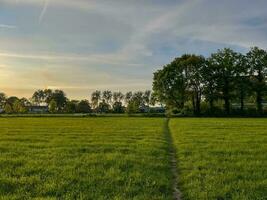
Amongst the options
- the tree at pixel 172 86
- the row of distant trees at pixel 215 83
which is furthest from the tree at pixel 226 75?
the tree at pixel 172 86

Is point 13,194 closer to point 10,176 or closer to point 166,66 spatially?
point 10,176

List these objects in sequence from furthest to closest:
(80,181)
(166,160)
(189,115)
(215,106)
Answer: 1. (215,106)
2. (189,115)
3. (166,160)
4. (80,181)

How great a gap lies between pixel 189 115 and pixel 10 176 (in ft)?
311

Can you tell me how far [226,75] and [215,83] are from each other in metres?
3.46

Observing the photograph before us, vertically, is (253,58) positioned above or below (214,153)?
above

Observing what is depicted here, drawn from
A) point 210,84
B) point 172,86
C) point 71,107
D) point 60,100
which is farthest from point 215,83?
point 60,100

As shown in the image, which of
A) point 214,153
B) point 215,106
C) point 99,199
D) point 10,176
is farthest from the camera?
point 215,106

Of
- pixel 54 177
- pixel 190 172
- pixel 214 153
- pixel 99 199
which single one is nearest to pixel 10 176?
pixel 54 177

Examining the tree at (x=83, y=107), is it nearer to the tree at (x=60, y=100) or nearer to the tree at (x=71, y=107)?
the tree at (x=71, y=107)

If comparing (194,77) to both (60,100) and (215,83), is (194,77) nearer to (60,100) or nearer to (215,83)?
(215,83)

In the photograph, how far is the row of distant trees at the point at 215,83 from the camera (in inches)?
4402

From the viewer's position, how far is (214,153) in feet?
71.1

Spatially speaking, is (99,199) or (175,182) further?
(175,182)

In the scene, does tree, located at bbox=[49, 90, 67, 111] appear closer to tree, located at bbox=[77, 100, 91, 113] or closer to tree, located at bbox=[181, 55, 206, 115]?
tree, located at bbox=[77, 100, 91, 113]
